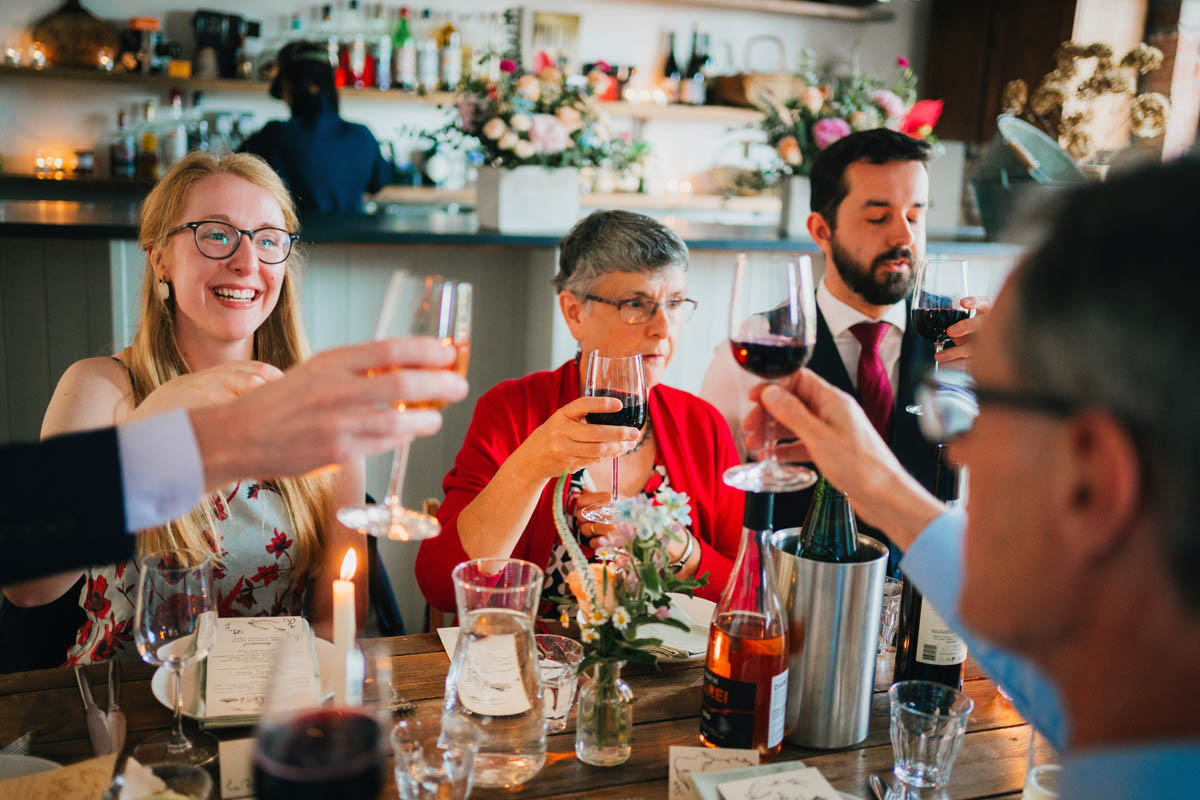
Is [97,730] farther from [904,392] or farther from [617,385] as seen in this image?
[904,392]

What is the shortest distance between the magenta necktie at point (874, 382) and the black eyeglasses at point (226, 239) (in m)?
1.30

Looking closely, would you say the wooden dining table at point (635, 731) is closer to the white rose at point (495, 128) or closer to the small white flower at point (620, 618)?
the small white flower at point (620, 618)

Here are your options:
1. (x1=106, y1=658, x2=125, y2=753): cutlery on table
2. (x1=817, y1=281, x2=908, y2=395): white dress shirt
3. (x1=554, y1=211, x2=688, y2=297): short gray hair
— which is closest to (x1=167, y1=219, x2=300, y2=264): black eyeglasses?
(x1=554, y1=211, x2=688, y2=297): short gray hair

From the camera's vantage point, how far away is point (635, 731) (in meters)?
1.15

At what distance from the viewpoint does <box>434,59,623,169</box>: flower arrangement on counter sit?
9.40ft

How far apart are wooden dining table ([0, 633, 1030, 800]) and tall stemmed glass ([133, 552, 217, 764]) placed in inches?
1.3

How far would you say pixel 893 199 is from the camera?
230 cm

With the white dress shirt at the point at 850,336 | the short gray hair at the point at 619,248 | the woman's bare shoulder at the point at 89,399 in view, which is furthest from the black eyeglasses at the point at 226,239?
the white dress shirt at the point at 850,336

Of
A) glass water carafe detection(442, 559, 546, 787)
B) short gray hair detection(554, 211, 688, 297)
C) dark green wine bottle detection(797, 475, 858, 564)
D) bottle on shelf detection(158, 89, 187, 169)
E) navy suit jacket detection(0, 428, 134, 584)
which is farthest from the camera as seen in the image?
bottle on shelf detection(158, 89, 187, 169)

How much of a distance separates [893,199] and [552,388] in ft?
3.27

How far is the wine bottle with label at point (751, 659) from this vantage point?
1076 millimetres

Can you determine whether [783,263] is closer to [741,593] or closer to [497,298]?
[741,593]

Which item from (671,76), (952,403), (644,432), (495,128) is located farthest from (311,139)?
(952,403)

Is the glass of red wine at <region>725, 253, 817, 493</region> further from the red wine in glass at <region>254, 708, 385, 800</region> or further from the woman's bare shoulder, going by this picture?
the woman's bare shoulder
